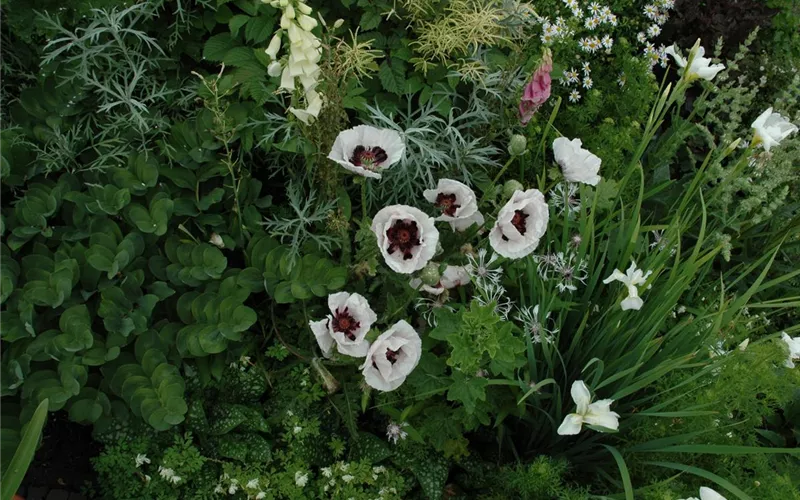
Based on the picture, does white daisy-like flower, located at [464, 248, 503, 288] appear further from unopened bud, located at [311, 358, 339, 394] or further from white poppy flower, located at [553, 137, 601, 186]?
unopened bud, located at [311, 358, 339, 394]

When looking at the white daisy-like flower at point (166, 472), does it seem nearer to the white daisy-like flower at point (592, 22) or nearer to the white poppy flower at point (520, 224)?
the white poppy flower at point (520, 224)

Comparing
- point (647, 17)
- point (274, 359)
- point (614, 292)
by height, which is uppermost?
point (647, 17)

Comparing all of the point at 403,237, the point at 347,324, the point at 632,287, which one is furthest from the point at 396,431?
the point at 632,287

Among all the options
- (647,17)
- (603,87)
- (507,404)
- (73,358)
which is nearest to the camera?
(73,358)

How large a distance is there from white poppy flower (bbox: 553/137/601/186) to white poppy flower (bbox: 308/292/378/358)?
0.67 meters

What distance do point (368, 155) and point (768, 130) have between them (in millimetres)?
1141

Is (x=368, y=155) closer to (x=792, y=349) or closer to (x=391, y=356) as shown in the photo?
(x=391, y=356)

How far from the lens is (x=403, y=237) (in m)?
1.61

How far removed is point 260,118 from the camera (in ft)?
6.41

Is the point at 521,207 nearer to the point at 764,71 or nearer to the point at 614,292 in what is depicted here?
the point at 614,292

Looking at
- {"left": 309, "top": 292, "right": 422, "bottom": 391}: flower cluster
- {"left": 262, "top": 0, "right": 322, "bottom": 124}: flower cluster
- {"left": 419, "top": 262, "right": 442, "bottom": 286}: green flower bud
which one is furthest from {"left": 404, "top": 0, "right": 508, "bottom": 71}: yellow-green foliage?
{"left": 309, "top": 292, "right": 422, "bottom": 391}: flower cluster

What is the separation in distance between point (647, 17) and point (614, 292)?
148 centimetres

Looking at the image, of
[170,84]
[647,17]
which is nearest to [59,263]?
[170,84]

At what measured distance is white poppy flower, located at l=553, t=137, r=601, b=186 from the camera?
1.76 metres
